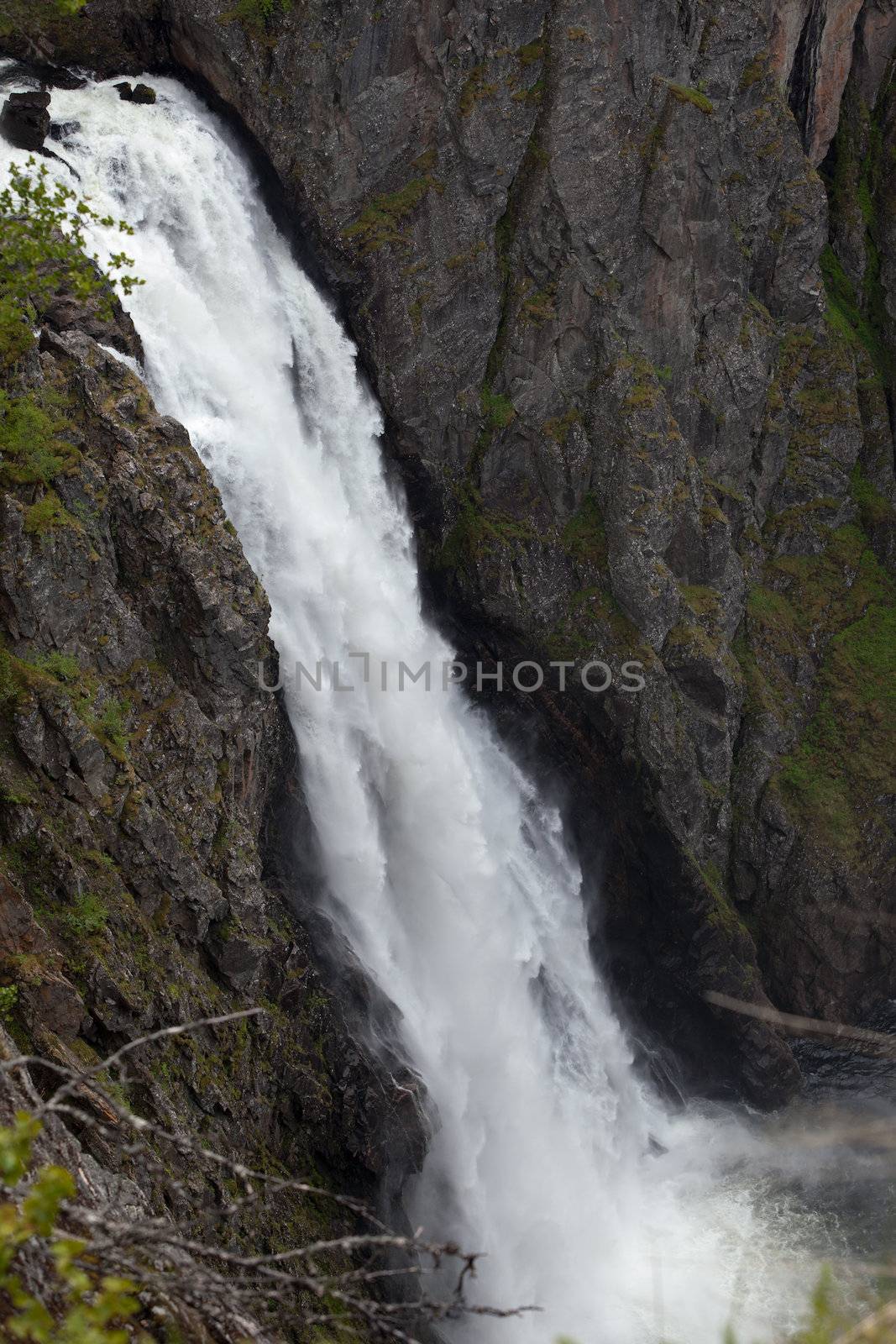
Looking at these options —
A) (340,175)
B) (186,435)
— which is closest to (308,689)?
(186,435)

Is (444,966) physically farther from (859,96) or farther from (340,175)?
(859,96)

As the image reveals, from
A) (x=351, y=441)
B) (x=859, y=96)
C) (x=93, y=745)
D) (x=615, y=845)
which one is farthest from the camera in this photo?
(x=859, y=96)

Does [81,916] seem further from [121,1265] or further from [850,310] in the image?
[850,310]

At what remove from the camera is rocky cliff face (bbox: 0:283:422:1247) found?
1308 centimetres

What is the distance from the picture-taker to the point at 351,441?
81.9 ft

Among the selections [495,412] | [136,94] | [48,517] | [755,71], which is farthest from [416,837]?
[755,71]

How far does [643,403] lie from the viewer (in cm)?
2830

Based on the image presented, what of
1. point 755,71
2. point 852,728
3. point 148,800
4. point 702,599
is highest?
point 755,71

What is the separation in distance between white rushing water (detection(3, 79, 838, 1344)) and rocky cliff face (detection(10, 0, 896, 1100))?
2057 mm

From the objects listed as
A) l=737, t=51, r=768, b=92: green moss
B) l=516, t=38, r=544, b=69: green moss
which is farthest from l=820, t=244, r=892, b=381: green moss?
l=516, t=38, r=544, b=69: green moss

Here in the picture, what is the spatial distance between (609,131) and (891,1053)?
23549mm

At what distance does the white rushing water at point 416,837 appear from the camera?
20.5 m

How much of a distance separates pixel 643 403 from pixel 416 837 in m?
12.5

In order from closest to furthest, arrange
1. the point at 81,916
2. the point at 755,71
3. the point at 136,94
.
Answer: the point at 81,916 → the point at 136,94 → the point at 755,71
